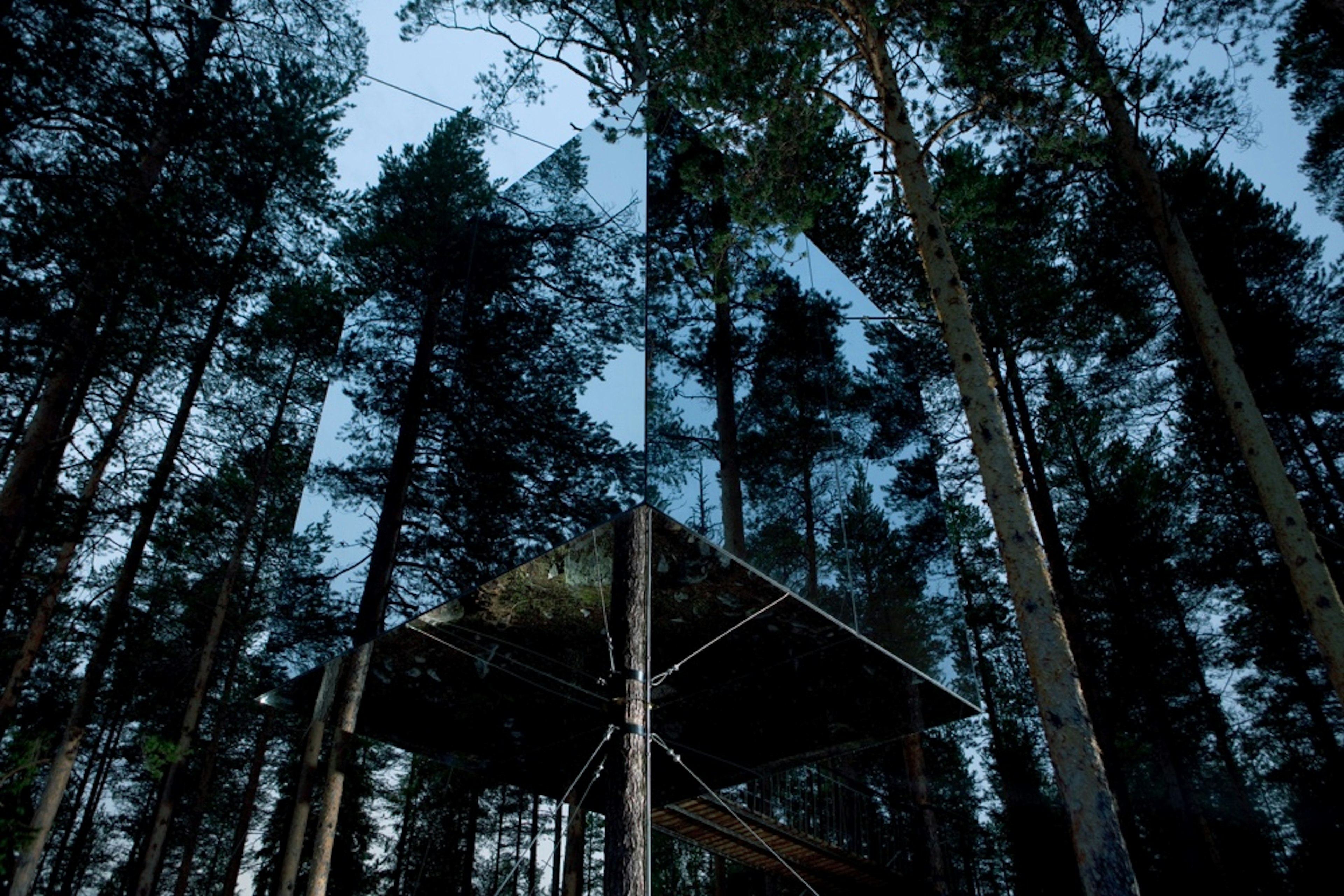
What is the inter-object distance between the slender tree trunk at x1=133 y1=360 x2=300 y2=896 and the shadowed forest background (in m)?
0.07

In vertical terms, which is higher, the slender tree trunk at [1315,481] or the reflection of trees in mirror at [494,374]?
the slender tree trunk at [1315,481]

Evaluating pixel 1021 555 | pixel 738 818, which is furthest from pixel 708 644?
pixel 1021 555

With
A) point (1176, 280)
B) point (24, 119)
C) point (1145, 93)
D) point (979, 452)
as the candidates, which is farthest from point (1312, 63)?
point (24, 119)

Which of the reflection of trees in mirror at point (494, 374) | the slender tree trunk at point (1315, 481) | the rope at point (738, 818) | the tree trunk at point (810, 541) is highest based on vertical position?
the slender tree trunk at point (1315, 481)

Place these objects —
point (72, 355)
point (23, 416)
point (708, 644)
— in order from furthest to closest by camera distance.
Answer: point (23, 416) < point (72, 355) < point (708, 644)

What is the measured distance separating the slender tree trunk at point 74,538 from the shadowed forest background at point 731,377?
57mm

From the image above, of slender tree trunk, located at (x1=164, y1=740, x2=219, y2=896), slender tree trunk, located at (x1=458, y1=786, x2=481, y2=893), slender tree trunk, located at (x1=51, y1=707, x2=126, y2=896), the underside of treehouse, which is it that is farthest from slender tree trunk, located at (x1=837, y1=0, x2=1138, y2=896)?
slender tree trunk, located at (x1=51, y1=707, x2=126, y2=896)

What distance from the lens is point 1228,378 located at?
7.27 metres

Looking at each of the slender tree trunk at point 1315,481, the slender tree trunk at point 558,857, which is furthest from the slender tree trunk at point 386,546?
the slender tree trunk at point 1315,481

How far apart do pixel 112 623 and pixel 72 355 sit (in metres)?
3.68

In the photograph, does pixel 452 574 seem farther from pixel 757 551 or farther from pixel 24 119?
pixel 24 119

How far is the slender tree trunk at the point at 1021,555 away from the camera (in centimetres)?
421

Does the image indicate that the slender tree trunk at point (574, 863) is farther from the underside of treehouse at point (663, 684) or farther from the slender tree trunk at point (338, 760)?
the slender tree trunk at point (338, 760)

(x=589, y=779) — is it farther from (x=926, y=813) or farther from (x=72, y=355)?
(x=72, y=355)
